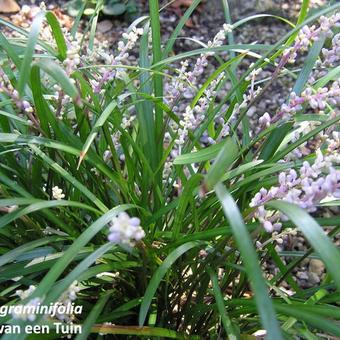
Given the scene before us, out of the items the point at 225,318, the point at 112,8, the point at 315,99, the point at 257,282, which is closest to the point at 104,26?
the point at 112,8

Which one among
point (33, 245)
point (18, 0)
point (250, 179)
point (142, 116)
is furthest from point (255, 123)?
point (18, 0)

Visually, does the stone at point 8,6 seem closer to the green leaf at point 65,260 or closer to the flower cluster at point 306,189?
the green leaf at point 65,260

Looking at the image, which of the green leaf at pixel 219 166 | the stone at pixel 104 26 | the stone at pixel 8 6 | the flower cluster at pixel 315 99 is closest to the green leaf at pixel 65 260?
the green leaf at pixel 219 166

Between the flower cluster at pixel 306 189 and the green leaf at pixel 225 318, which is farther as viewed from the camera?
the green leaf at pixel 225 318

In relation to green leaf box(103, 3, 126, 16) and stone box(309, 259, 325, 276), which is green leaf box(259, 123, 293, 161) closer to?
stone box(309, 259, 325, 276)

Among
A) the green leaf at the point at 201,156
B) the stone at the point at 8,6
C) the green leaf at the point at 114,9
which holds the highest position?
the stone at the point at 8,6

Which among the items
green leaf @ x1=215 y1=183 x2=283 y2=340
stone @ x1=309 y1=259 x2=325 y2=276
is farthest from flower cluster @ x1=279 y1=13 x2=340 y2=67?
stone @ x1=309 y1=259 x2=325 y2=276

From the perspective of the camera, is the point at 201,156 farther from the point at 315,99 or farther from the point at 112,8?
the point at 112,8

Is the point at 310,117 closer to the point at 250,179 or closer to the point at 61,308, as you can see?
the point at 250,179
